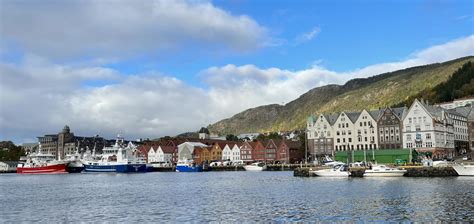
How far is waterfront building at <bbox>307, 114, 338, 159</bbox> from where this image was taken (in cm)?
15075

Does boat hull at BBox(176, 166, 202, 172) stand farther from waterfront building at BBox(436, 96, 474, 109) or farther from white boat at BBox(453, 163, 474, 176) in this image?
white boat at BBox(453, 163, 474, 176)

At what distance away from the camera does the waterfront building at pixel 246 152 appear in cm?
17825

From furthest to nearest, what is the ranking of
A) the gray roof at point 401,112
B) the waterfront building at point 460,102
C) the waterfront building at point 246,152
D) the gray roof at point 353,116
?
the waterfront building at point 246,152, the waterfront building at point 460,102, the gray roof at point 353,116, the gray roof at point 401,112

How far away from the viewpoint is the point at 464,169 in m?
79.6

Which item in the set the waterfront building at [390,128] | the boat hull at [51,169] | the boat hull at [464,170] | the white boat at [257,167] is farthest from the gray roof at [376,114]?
the boat hull at [51,169]

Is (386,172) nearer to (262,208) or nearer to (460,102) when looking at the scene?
(262,208)

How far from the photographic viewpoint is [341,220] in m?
31.9

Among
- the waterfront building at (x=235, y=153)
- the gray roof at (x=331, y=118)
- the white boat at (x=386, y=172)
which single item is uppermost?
the gray roof at (x=331, y=118)

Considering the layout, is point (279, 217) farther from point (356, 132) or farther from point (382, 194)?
point (356, 132)

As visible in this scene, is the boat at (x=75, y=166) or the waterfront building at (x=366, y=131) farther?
the boat at (x=75, y=166)

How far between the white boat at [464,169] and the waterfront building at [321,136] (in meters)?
68.1

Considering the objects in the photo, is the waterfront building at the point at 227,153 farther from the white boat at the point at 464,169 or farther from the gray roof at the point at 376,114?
the white boat at the point at 464,169

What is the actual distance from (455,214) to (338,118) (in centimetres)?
11815

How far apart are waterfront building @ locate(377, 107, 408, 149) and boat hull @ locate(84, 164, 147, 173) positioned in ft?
253
